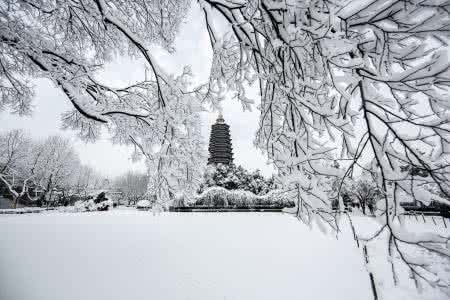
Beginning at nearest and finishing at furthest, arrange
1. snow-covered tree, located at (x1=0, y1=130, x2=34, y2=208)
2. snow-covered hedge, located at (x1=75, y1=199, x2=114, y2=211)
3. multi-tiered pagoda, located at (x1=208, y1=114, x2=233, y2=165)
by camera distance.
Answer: snow-covered hedge, located at (x1=75, y1=199, x2=114, y2=211) → snow-covered tree, located at (x1=0, y1=130, x2=34, y2=208) → multi-tiered pagoda, located at (x1=208, y1=114, x2=233, y2=165)

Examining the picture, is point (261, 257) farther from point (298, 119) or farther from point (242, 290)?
point (298, 119)

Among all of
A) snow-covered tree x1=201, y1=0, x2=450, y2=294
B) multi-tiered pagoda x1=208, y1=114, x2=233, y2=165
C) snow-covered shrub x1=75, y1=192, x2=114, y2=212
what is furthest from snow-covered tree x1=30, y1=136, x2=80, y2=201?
snow-covered tree x1=201, y1=0, x2=450, y2=294

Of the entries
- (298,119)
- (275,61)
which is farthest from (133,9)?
(298,119)

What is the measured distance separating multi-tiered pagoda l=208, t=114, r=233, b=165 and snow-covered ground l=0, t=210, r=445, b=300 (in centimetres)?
3265

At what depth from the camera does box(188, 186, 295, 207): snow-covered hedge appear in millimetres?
26859

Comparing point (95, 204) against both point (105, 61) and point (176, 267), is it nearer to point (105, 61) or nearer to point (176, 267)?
point (176, 267)

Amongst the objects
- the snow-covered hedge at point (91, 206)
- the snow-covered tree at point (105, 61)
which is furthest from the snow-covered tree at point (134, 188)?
the snow-covered tree at point (105, 61)

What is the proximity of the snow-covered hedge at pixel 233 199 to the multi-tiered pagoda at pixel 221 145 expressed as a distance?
1621 cm

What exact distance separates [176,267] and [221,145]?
3805 centimetres

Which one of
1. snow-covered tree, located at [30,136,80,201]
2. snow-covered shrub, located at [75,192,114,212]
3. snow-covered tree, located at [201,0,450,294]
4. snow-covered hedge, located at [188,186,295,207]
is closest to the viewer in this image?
snow-covered tree, located at [201,0,450,294]

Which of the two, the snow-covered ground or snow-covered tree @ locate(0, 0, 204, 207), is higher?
snow-covered tree @ locate(0, 0, 204, 207)

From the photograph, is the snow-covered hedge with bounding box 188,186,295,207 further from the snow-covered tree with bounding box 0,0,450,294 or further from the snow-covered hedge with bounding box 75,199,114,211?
the snow-covered tree with bounding box 0,0,450,294

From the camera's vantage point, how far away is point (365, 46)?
1.37 meters

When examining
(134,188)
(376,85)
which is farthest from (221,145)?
(376,85)
